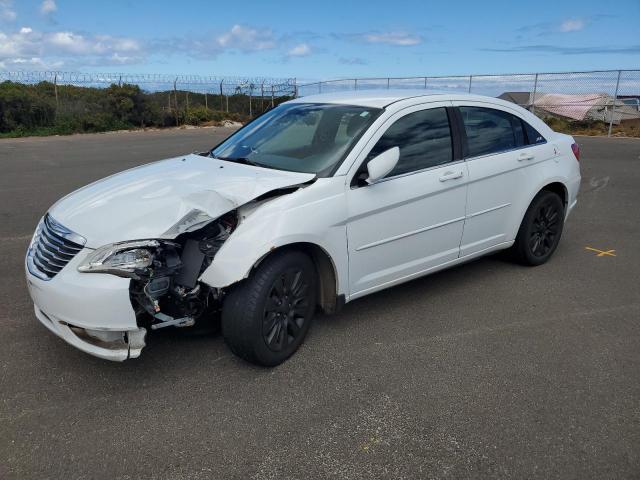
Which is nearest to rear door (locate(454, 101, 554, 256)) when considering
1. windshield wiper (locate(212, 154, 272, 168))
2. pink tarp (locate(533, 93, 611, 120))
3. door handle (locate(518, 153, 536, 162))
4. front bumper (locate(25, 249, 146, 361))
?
door handle (locate(518, 153, 536, 162))

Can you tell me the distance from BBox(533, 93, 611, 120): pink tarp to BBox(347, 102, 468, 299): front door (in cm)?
1941

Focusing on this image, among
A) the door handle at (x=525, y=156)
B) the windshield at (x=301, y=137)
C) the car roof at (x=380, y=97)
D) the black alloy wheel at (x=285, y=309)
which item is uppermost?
the car roof at (x=380, y=97)

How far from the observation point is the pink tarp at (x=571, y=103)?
68.3 feet

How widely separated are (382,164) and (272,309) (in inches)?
46.2

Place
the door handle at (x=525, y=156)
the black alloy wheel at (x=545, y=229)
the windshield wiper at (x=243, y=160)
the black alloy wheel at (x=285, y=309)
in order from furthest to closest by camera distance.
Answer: the black alloy wheel at (x=545, y=229), the door handle at (x=525, y=156), the windshield wiper at (x=243, y=160), the black alloy wheel at (x=285, y=309)

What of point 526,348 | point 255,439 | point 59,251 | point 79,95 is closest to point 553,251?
point 526,348

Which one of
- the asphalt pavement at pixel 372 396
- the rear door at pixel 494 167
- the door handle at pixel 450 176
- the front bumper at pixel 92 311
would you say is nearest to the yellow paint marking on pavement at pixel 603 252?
the asphalt pavement at pixel 372 396

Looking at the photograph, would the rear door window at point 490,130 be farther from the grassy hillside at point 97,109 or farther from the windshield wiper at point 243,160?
the grassy hillside at point 97,109

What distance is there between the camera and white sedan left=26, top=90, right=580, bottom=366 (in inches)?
123

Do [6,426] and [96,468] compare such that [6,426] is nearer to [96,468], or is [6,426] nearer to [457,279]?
[96,468]

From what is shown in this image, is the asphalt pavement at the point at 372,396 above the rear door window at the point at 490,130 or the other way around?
the other way around

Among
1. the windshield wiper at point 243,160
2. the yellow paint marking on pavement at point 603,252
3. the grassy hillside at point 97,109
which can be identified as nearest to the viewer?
the windshield wiper at point 243,160

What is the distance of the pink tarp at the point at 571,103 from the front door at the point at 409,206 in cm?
1941

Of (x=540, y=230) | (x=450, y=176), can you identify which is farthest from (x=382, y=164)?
(x=540, y=230)
